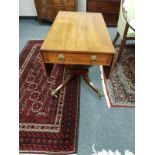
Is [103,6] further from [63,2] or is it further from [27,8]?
[27,8]

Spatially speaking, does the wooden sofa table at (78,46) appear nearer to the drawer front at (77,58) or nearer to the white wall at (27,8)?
the drawer front at (77,58)

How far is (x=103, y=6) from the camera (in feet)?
11.4

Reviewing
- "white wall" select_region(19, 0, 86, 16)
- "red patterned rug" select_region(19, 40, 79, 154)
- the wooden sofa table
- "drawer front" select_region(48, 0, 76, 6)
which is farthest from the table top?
"white wall" select_region(19, 0, 86, 16)

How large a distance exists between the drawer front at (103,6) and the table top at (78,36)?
1485 mm

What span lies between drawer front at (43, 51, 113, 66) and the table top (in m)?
0.04

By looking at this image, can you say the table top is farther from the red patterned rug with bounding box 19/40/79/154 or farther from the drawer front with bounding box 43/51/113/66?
the red patterned rug with bounding box 19/40/79/154

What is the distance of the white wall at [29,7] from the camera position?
3.83 m

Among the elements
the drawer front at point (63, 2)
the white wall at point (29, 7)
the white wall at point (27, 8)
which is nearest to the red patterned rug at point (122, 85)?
the drawer front at point (63, 2)

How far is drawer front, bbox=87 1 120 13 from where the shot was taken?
3445mm

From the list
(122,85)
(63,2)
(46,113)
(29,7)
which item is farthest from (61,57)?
(29,7)
